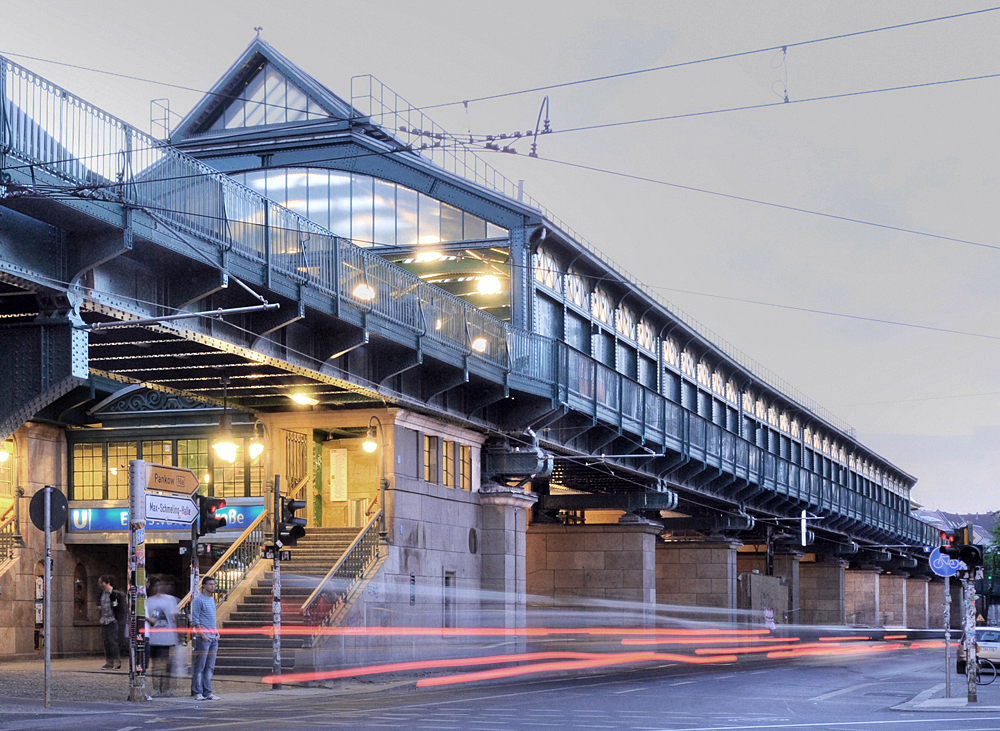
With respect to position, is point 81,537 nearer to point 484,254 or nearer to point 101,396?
point 101,396

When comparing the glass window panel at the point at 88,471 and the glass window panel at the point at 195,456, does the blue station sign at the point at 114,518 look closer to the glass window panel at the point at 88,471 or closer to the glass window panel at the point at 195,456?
the glass window panel at the point at 88,471

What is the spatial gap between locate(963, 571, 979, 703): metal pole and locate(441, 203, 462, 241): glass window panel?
18781 mm

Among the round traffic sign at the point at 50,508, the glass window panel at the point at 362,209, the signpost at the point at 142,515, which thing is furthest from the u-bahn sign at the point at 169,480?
the glass window panel at the point at 362,209

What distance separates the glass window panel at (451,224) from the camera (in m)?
40.0

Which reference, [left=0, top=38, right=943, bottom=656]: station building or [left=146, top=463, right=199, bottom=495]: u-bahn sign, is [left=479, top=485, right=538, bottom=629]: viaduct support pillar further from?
[left=146, top=463, right=199, bottom=495]: u-bahn sign

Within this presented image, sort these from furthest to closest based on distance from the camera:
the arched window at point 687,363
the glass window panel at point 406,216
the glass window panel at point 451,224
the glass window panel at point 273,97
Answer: the arched window at point 687,363 < the glass window panel at point 273,97 < the glass window panel at point 406,216 < the glass window panel at point 451,224

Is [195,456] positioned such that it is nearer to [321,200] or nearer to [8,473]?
[8,473]

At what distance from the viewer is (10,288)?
18.5m

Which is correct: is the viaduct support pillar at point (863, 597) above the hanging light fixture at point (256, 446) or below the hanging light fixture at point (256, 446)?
below

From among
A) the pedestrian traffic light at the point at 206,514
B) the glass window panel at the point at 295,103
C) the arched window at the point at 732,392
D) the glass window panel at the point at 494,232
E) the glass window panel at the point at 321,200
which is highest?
the glass window panel at the point at 295,103

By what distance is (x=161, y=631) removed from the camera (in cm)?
2189

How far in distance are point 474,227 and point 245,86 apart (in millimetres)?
9229

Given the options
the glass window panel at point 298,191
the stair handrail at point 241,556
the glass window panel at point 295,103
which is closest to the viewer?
the stair handrail at point 241,556

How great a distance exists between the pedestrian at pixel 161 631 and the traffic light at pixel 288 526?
355 cm
